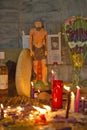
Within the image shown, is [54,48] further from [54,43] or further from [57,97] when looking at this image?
[57,97]

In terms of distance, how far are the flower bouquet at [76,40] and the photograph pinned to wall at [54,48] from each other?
0.06m

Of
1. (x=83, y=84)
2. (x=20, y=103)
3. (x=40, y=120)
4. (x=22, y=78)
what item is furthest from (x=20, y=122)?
(x=83, y=84)

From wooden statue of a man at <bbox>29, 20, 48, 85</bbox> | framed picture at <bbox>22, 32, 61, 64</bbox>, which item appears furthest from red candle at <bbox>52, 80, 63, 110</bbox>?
framed picture at <bbox>22, 32, 61, 64</bbox>

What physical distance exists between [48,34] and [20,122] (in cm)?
87

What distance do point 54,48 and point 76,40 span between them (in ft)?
0.43

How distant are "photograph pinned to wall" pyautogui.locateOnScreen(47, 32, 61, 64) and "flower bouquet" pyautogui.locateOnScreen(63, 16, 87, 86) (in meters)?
0.06

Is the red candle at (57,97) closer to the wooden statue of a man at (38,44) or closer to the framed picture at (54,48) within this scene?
the wooden statue of a man at (38,44)

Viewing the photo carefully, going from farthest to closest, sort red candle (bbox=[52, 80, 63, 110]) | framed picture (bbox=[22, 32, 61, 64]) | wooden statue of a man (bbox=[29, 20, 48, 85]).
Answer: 1. framed picture (bbox=[22, 32, 61, 64])
2. wooden statue of a man (bbox=[29, 20, 48, 85])
3. red candle (bbox=[52, 80, 63, 110])

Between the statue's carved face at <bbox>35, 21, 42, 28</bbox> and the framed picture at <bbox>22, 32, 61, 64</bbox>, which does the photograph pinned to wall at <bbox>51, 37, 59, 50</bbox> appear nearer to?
the framed picture at <bbox>22, 32, 61, 64</bbox>

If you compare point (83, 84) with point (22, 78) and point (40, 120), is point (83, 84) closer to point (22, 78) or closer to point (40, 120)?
point (22, 78)

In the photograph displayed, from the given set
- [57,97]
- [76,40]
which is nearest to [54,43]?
[76,40]

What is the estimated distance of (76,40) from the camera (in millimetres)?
1469

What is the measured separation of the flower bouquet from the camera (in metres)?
1.46

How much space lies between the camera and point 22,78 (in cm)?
120
